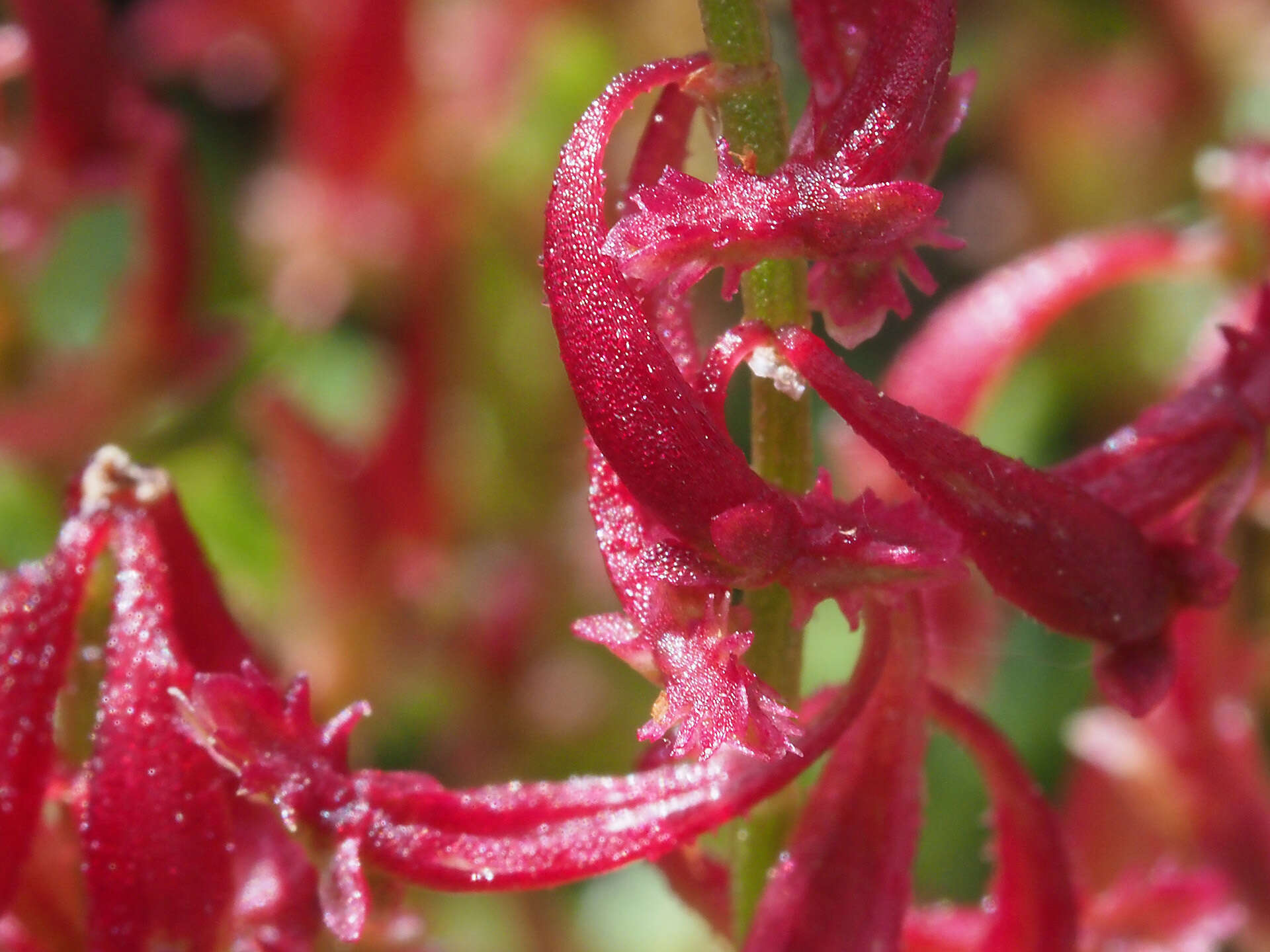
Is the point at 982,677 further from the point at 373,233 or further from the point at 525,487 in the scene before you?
the point at 373,233

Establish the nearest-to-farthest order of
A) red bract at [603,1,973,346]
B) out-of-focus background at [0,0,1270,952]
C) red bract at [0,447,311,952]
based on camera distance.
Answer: red bract at [603,1,973,346]
red bract at [0,447,311,952]
out-of-focus background at [0,0,1270,952]

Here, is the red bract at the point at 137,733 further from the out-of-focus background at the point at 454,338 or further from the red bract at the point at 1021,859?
the out-of-focus background at the point at 454,338

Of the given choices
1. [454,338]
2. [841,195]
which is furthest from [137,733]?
[454,338]

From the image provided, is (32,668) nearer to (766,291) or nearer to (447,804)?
(447,804)

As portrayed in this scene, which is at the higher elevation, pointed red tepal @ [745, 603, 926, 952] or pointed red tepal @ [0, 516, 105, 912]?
pointed red tepal @ [0, 516, 105, 912]

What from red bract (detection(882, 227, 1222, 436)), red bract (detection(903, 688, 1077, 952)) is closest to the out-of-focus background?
red bract (detection(882, 227, 1222, 436))

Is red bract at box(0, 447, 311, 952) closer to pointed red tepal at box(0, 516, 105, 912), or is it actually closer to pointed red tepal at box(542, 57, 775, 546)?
pointed red tepal at box(0, 516, 105, 912)
